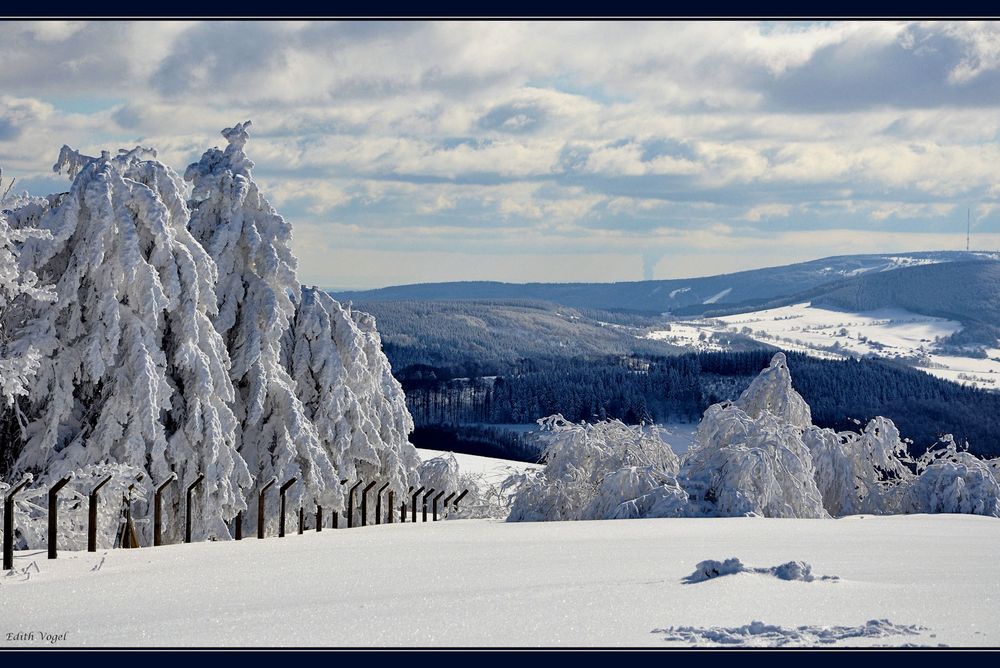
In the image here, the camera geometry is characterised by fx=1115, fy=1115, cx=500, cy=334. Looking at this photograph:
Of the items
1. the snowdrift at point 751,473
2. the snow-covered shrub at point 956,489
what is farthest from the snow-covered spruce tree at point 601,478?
the snow-covered shrub at point 956,489

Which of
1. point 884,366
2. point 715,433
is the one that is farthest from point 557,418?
point 884,366

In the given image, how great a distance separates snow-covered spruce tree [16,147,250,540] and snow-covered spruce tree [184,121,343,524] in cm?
367

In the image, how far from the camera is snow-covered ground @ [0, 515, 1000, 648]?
6.43 m

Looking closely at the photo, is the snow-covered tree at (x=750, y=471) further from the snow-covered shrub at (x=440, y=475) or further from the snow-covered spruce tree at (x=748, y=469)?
the snow-covered shrub at (x=440, y=475)

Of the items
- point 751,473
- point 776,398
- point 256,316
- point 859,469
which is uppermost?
point 256,316

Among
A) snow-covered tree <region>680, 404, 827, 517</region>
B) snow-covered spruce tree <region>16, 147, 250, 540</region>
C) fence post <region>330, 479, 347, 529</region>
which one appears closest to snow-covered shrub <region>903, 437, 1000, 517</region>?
snow-covered tree <region>680, 404, 827, 517</region>

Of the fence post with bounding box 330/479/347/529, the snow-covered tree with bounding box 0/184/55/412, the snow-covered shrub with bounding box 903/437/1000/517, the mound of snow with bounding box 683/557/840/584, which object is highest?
the snow-covered tree with bounding box 0/184/55/412

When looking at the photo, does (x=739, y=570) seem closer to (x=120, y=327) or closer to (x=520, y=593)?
(x=520, y=593)

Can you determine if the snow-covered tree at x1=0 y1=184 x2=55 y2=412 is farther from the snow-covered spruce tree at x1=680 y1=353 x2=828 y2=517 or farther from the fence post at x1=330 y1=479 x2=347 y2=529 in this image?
the snow-covered spruce tree at x1=680 y1=353 x2=828 y2=517

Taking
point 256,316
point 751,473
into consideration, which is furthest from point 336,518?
point 751,473

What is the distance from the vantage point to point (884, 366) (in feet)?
585

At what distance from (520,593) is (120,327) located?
13990 millimetres

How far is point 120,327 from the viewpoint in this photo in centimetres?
1969
